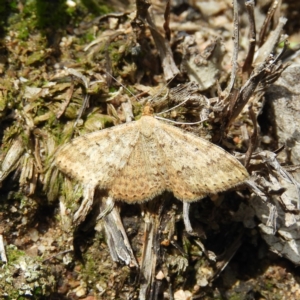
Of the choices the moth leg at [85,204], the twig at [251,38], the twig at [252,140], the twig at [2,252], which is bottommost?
the twig at [2,252]

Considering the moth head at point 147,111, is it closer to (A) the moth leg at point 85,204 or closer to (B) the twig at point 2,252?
(A) the moth leg at point 85,204

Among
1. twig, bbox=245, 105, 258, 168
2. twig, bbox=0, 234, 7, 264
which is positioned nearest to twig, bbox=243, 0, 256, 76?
twig, bbox=245, 105, 258, 168

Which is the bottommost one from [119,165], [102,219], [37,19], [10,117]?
[102,219]

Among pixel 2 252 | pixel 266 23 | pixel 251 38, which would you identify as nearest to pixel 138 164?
pixel 2 252

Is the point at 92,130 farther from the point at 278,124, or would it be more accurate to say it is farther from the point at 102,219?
the point at 278,124

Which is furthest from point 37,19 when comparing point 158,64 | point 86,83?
point 158,64

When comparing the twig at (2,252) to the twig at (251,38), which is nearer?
the twig at (2,252)

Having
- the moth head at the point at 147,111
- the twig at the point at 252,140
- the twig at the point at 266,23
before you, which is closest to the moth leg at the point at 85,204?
the moth head at the point at 147,111

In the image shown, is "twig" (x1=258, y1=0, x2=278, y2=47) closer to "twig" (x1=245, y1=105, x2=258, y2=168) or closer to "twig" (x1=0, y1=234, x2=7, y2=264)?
"twig" (x1=245, y1=105, x2=258, y2=168)
